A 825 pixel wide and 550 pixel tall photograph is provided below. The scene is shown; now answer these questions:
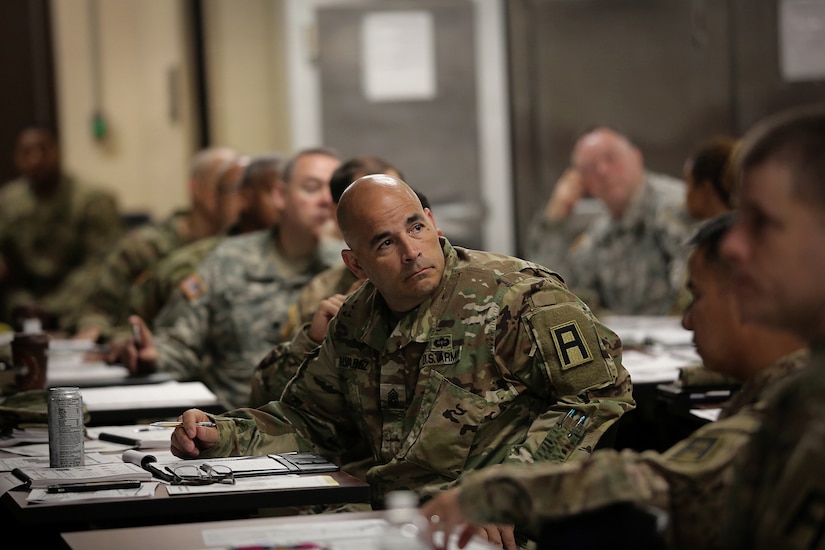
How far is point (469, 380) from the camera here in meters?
2.66

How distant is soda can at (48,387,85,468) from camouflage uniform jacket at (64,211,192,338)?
3.97 meters

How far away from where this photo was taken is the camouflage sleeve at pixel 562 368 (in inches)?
99.7

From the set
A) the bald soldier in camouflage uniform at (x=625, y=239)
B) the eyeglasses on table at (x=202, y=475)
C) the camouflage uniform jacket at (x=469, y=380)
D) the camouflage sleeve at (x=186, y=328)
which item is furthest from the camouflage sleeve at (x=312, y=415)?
the bald soldier in camouflage uniform at (x=625, y=239)

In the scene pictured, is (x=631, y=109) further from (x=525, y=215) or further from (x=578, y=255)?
(x=578, y=255)

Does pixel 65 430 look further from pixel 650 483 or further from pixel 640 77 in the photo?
pixel 640 77

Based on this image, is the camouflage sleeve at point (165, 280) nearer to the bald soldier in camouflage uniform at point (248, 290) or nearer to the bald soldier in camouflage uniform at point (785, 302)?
the bald soldier in camouflage uniform at point (248, 290)

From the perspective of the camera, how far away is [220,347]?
4883mm

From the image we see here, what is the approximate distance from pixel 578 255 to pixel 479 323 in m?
3.93

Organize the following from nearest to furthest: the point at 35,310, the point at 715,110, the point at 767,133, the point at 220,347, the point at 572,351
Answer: the point at 767,133 → the point at 572,351 → the point at 220,347 → the point at 35,310 → the point at 715,110

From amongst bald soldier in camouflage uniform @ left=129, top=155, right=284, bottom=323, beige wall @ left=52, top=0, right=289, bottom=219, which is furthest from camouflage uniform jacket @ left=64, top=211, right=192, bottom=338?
beige wall @ left=52, top=0, right=289, bottom=219

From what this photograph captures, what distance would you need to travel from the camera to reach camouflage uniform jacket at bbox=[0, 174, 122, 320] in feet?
28.5

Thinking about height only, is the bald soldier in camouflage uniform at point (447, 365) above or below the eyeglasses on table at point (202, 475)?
above

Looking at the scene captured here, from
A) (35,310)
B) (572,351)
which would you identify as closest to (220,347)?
(35,310)

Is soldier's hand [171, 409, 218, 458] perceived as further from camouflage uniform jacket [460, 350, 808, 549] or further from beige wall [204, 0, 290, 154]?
beige wall [204, 0, 290, 154]
